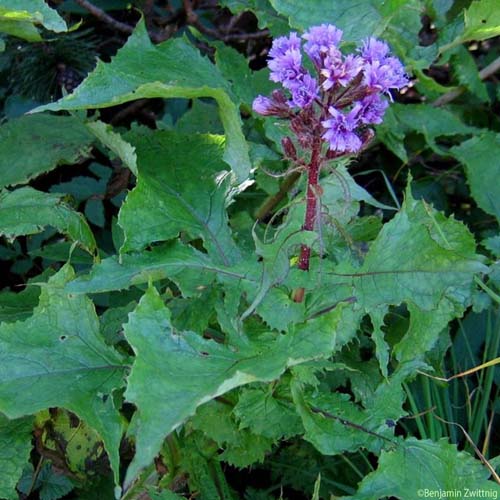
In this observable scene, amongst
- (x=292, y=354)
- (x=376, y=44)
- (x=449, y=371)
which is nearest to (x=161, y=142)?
(x=376, y=44)

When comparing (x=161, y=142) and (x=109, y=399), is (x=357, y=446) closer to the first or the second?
(x=109, y=399)

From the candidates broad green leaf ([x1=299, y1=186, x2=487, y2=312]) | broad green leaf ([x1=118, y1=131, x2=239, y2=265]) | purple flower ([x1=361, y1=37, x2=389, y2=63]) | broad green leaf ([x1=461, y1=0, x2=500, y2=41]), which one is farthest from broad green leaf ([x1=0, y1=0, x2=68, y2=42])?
broad green leaf ([x1=461, y1=0, x2=500, y2=41])

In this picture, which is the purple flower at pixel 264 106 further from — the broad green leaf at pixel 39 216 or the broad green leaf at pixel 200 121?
the broad green leaf at pixel 200 121

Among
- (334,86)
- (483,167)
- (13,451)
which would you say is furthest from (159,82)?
(483,167)

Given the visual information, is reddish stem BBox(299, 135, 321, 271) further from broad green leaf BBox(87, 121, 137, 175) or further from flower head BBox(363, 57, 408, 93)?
broad green leaf BBox(87, 121, 137, 175)

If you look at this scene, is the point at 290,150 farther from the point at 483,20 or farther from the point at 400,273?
the point at 483,20

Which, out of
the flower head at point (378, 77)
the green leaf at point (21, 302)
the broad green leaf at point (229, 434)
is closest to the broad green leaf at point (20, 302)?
the green leaf at point (21, 302)
